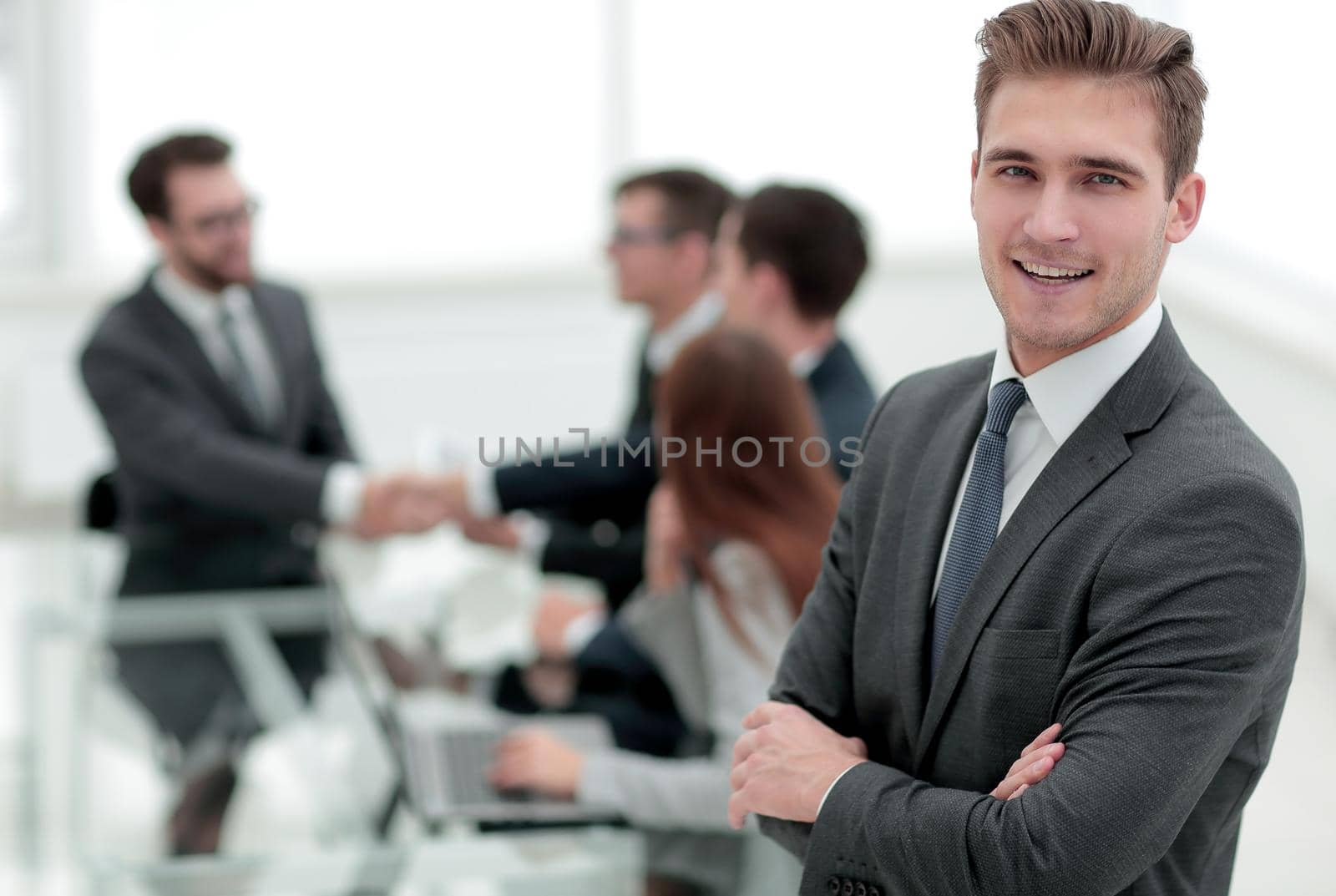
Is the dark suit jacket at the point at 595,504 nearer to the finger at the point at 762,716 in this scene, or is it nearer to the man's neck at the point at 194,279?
the man's neck at the point at 194,279

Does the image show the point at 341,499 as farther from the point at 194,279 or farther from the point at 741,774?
the point at 741,774

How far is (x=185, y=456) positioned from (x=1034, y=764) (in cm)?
297

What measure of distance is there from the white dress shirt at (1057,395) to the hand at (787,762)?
0.09 feet

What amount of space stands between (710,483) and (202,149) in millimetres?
2168

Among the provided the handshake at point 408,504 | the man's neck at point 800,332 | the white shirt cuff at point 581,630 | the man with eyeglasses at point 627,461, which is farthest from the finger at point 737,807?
the handshake at point 408,504

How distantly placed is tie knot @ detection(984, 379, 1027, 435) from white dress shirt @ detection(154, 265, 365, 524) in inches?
102

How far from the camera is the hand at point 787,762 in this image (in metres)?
1.38

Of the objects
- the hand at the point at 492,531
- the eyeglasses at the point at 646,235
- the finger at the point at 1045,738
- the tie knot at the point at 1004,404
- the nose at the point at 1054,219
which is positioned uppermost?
the nose at the point at 1054,219

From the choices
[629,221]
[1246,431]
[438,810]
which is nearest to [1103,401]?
[1246,431]

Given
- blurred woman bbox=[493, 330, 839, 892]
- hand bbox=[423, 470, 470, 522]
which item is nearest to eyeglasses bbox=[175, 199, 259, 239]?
hand bbox=[423, 470, 470, 522]

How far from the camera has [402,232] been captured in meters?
6.72

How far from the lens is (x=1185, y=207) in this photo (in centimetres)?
124

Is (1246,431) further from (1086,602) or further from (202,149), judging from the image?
(202,149)

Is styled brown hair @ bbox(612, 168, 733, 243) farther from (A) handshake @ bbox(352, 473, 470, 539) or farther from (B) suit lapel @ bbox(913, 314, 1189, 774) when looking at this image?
(B) suit lapel @ bbox(913, 314, 1189, 774)
